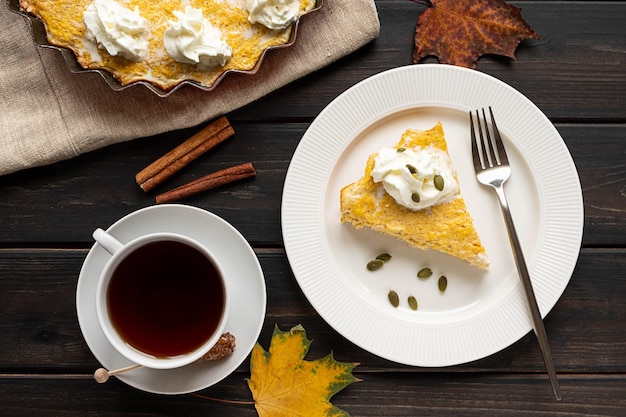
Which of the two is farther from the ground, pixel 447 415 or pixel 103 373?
pixel 103 373

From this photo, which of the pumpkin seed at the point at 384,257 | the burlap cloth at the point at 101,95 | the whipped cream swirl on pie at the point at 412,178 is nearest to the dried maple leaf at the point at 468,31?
the burlap cloth at the point at 101,95

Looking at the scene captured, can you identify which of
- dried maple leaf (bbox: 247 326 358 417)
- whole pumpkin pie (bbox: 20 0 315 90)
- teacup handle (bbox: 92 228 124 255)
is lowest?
dried maple leaf (bbox: 247 326 358 417)

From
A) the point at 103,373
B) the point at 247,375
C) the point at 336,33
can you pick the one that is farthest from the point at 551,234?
the point at 103,373

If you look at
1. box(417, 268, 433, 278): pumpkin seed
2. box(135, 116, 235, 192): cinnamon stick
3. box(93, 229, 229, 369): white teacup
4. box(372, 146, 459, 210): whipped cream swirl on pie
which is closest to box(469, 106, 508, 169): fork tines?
box(372, 146, 459, 210): whipped cream swirl on pie

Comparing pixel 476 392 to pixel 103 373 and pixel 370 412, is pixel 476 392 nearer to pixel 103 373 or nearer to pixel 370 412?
pixel 370 412

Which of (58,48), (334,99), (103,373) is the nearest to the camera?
(103,373)

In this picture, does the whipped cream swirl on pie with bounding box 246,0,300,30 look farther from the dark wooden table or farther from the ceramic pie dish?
the dark wooden table

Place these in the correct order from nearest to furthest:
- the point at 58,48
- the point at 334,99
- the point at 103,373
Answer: the point at 103,373
the point at 58,48
the point at 334,99
